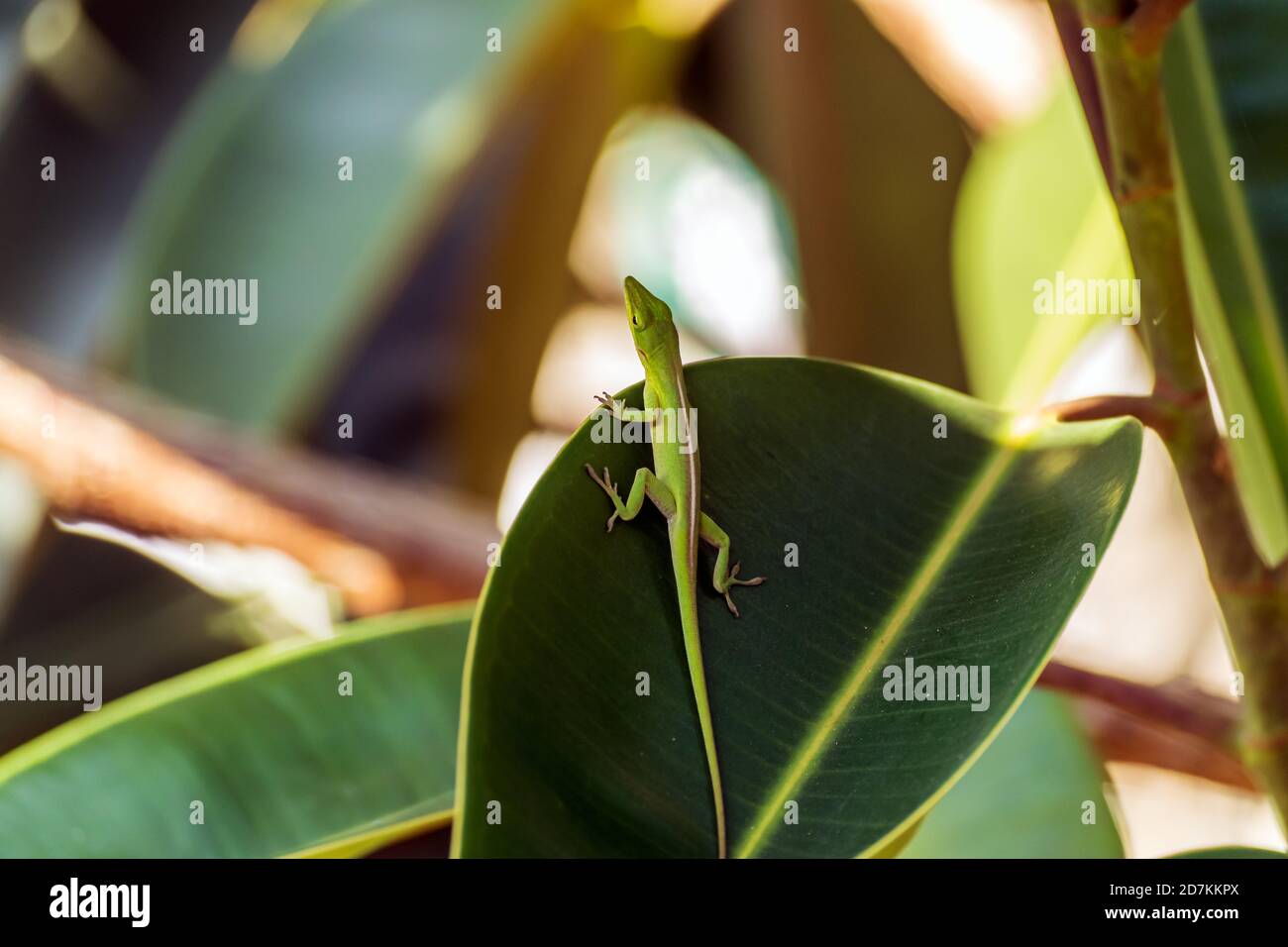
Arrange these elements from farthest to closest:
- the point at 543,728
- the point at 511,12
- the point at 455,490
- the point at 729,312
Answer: the point at 729,312 < the point at 455,490 < the point at 511,12 < the point at 543,728

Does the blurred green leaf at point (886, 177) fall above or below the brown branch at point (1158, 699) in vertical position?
above

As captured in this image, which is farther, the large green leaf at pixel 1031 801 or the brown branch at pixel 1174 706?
the large green leaf at pixel 1031 801

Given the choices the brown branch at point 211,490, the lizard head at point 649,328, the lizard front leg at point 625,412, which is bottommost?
the lizard front leg at point 625,412

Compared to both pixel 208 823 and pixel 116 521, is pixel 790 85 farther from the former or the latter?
pixel 208 823

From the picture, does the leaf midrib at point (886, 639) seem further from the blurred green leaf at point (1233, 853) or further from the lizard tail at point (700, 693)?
the blurred green leaf at point (1233, 853)

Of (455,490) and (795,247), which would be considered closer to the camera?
(795,247)

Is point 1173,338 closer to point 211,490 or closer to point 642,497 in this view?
A: point 642,497

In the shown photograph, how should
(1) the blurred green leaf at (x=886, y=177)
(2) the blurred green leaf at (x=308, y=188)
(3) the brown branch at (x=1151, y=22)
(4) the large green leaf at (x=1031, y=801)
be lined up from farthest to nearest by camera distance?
(1) the blurred green leaf at (x=886, y=177), (2) the blurred green leaf at (x=308, y=188), (4) the large green leaf at (x=1031, y=801), (3) the brown branch at (x=1151, y=22)

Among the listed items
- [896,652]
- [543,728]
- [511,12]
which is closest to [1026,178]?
[511,12]

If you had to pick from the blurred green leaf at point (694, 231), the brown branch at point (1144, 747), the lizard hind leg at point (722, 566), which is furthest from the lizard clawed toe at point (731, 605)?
the blurred green leaf at point (694, 231)
